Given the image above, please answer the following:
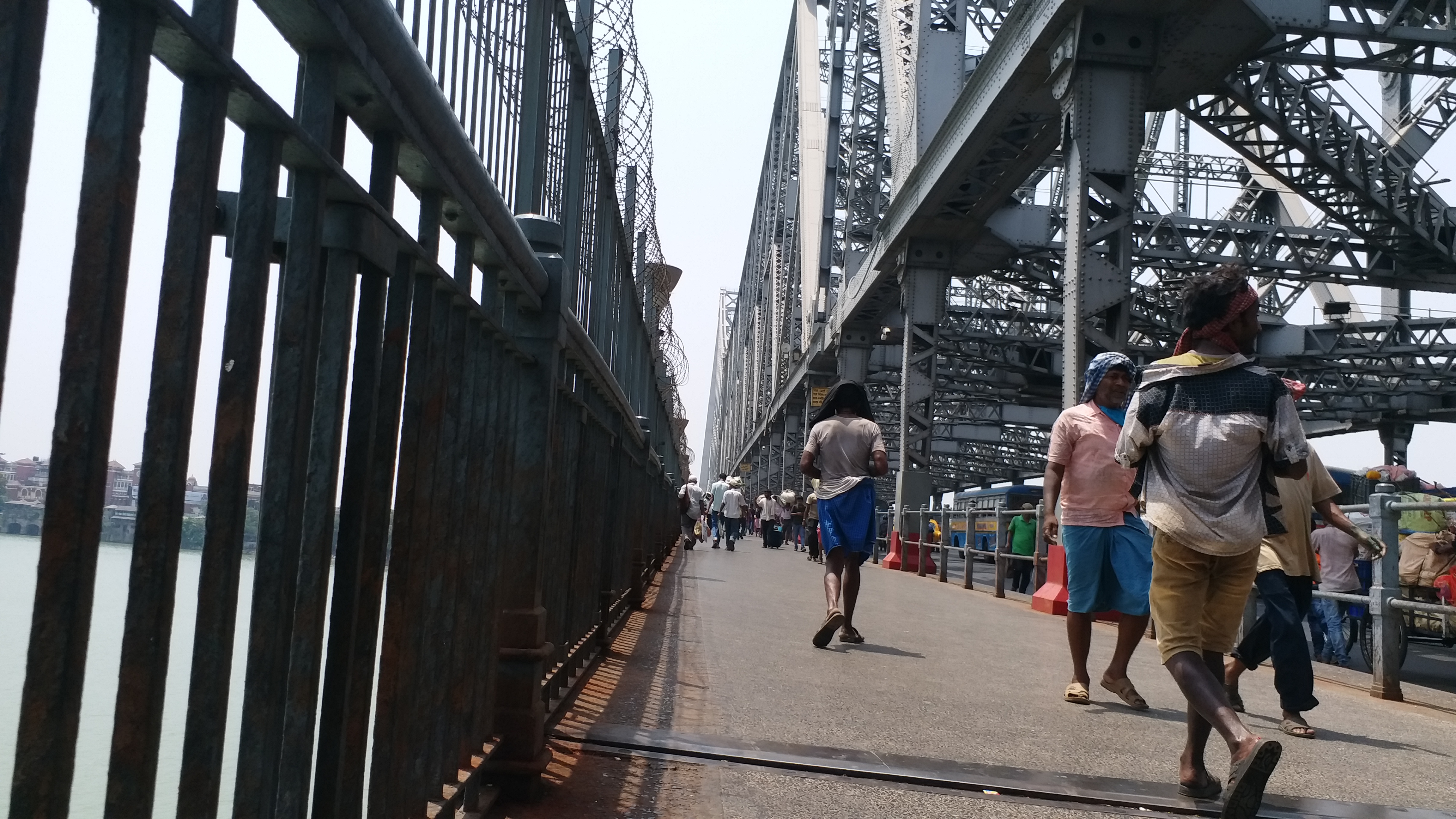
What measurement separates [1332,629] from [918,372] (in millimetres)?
12156

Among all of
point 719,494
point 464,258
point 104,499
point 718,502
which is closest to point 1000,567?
point 464,258

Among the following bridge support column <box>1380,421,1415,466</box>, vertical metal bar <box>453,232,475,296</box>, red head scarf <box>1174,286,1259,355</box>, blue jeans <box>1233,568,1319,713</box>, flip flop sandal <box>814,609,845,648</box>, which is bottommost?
flip flop sandal <box>814,609,845,648</box>

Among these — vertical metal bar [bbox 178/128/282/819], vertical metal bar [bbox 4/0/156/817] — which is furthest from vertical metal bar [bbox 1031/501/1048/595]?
vertical metal bar [bbox 4/0/156/817]

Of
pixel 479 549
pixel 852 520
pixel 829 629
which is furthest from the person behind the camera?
pixel 852 520

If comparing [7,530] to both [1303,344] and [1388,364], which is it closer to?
[1303,344]

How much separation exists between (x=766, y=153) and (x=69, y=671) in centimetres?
Answer: 8265

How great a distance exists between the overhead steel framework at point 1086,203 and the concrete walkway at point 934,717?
5639mm

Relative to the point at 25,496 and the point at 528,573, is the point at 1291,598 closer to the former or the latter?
the point at 528,573

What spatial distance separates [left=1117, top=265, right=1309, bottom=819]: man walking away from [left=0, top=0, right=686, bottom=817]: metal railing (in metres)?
2.00

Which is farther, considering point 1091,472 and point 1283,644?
point 1091,472

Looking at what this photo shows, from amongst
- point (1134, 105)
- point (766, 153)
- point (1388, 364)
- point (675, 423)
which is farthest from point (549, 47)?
point (766, 153)

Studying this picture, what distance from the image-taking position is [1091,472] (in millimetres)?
5781

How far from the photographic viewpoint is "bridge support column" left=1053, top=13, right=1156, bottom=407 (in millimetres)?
11547

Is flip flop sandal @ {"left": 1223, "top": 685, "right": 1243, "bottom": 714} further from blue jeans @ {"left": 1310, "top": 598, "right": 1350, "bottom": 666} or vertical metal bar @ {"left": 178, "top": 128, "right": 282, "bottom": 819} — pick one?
blue jeans @ {"left": 1310, "top": 598, "right": 1350, "bottom": 666}
